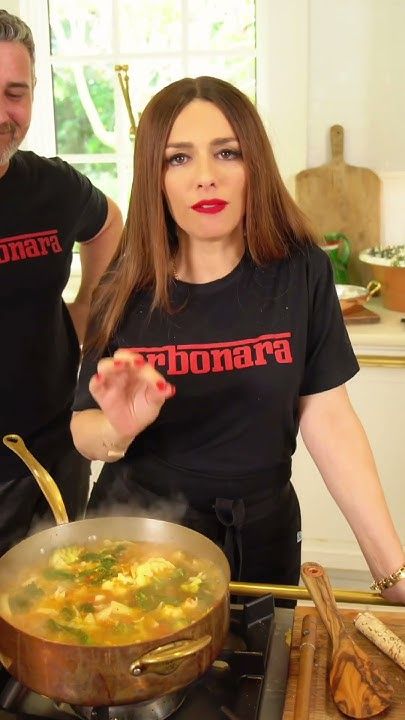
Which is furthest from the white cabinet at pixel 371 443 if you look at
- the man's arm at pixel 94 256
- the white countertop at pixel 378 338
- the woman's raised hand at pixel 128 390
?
the woman's raised hand at pixel 128 390

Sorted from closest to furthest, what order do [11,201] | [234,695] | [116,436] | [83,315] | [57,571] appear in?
[234,695], [57,571], [116,436], [11,201], [83,315]

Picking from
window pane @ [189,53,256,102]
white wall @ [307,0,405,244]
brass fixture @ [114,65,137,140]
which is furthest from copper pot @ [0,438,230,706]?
window pane @ [189,53,256,102]

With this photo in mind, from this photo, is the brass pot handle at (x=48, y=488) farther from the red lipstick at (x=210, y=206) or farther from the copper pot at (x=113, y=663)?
the red lipstick at (x=210, y=206)

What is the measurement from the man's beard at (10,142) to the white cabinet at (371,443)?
1.22m

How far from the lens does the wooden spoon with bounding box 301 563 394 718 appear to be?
87cm

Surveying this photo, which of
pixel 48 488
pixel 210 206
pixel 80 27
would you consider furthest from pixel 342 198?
pixel 48 488

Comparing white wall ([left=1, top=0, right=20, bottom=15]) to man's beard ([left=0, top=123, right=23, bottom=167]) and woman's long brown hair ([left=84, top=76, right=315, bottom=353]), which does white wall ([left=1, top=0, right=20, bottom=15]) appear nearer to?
man's beard ([left=0, top=123, right=23, bottom=167])

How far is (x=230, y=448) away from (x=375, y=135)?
178cm

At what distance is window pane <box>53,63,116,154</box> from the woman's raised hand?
2153 millimetres

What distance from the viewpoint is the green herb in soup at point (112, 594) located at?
862 mm

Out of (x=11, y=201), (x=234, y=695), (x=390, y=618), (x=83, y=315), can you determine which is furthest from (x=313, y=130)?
(x=234, y=695)

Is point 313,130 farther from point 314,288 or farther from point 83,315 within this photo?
point 314,288

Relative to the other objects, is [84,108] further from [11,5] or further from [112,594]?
[112,594]

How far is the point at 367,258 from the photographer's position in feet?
8.68
